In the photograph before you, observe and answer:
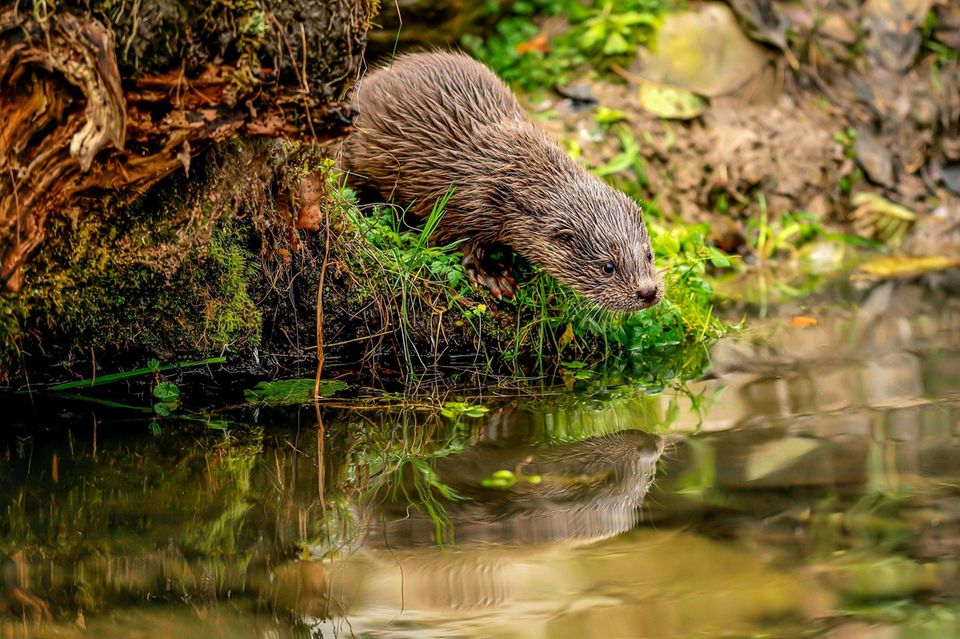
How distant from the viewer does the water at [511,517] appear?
263 cm

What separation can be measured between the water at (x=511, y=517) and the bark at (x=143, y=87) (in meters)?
0.90

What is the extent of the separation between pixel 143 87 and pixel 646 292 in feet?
7.70

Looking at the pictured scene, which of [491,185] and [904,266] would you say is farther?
[904,266]

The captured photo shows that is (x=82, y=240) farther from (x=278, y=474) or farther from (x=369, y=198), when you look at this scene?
(x=369, y=198)

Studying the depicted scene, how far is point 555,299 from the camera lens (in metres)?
5.18

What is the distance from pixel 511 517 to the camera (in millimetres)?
3221

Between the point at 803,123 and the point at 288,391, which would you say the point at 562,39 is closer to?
the point at 803,123

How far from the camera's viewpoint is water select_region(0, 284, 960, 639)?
263 cm

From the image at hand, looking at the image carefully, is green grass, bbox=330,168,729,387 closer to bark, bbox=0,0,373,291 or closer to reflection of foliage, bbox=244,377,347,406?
reflection of foliage, bbox=244,377,347,406

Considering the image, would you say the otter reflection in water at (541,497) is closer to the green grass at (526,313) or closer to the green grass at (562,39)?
the green grass at (526,313)

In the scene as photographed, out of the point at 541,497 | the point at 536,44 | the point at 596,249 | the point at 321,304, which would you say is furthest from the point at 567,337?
the point at 536,44

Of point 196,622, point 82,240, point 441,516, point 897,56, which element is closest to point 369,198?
point 82,240

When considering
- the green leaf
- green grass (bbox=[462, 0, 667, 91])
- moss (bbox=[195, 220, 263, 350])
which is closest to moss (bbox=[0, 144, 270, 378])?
moss (bbox=[195, 220, 263, 350])

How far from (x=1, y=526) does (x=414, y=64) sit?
3.19 meters
